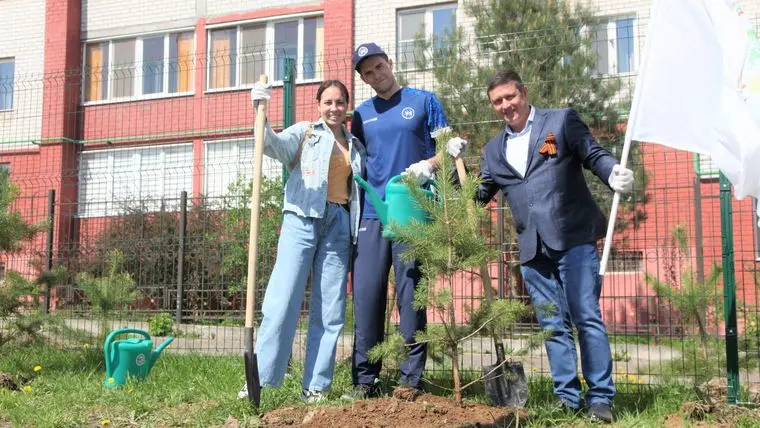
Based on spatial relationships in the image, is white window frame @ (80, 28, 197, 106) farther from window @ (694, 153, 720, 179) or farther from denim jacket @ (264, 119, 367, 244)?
denim jacket @ (264, 119, 367, 244)

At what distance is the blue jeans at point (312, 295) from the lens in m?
3.99

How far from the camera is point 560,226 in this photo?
373cm

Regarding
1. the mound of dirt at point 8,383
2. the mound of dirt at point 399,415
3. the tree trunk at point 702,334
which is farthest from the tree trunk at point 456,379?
the mound of dirt at point 8,383

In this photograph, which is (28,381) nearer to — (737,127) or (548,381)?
(548,381)

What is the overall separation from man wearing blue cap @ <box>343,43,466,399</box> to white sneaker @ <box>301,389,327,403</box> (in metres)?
0.16

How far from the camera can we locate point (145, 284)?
24.7 ft

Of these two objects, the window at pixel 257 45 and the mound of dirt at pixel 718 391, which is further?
the window at pixel 257 45

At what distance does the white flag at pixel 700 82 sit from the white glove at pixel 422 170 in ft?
3.42

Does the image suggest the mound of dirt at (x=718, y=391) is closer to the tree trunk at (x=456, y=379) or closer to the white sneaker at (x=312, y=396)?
the tree trunk at (x=456, y=379)

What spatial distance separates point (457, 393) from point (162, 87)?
12.9 m

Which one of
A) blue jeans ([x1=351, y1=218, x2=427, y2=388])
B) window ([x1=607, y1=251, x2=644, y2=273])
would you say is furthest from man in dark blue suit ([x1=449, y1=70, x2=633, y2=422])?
window ([x1=607, y1=251, x2=644, y2=273])

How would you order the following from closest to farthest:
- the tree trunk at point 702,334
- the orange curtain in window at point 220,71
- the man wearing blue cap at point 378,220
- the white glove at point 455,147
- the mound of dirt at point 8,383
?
the white glove at point 455,147 < the man wearing blue cap at point 378,220 < the tree trunk at point 702,334 < the mound of dirt at point 8,383 < the orange curtain in window at point 220,71

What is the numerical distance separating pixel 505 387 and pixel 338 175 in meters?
1.50

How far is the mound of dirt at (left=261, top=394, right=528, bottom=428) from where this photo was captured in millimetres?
3215
